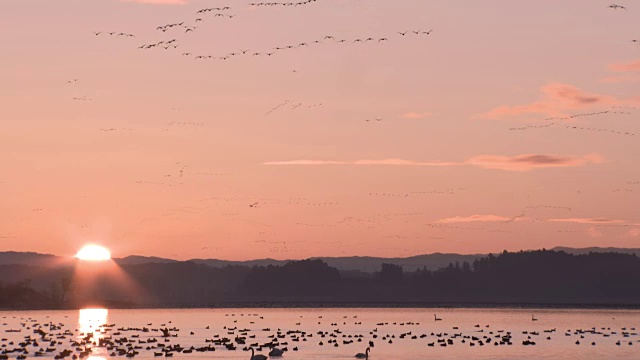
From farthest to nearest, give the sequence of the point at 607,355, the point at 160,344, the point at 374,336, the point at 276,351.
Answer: the point at 374,336
the point at 160,344
the point at 607,355
the point at 276,351

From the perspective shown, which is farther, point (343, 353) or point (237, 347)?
point (237, 347)

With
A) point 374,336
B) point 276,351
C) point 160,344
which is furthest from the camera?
point 374,336

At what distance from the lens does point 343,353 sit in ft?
429

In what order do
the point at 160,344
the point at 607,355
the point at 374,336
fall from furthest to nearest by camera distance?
the point at 374,336, the point at 160,344, the point at 607,355

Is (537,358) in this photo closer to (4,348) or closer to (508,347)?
(508,347)

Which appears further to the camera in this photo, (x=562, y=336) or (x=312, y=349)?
(x=562, y=336)

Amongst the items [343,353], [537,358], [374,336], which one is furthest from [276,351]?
[374,336]

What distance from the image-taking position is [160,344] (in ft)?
474

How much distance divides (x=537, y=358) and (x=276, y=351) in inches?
1177

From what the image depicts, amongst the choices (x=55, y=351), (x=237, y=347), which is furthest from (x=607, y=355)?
(x=55, y=351)

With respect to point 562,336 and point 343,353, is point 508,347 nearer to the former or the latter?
point 343,353

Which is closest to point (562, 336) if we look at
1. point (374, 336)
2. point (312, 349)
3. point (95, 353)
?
point (374, 336)

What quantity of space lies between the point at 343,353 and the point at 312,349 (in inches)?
300

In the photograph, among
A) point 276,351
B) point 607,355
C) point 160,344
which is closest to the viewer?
point 276,351
